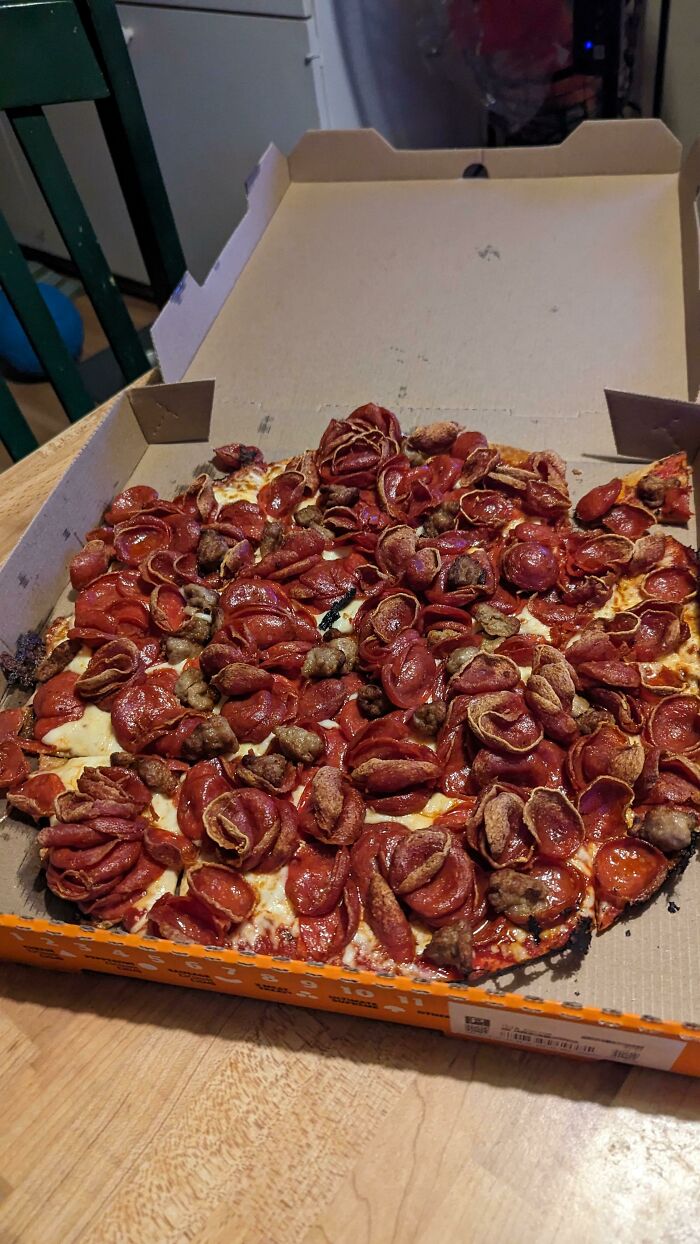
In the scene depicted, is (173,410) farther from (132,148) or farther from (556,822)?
(556,822)

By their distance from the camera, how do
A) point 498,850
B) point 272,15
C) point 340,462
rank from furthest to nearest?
point 272,15 < point 340,462 < point 498,850

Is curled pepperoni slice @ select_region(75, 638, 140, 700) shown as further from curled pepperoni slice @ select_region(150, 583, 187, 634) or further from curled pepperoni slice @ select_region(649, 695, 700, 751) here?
curled pepperoni slice @ select_region(649, 695, 700, 751)

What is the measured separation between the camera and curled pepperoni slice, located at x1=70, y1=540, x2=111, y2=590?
1.40 meters

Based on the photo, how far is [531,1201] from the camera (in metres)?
0.85

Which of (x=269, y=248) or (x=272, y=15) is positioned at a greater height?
(x=272, y=15)

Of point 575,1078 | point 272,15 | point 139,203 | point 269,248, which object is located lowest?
point 575,1078

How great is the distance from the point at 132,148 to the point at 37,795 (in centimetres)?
156

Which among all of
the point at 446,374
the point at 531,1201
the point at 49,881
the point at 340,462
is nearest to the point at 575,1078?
the point at 531,1201

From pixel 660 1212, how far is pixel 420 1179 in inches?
9.4

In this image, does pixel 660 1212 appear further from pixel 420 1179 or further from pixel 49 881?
pixel 49 881

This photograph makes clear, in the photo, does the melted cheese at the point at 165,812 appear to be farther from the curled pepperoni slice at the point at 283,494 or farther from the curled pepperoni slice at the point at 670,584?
the curled pepperoni slice at the point at 670,584

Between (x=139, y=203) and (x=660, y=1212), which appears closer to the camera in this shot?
(x=660, y=1212)

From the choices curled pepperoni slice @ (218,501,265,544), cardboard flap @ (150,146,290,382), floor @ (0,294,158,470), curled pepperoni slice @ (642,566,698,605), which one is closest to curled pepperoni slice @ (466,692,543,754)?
curled pepperoni slice @ (642,566,698,605)

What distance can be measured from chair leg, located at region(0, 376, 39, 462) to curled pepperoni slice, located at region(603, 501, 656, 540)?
55.4 inches
